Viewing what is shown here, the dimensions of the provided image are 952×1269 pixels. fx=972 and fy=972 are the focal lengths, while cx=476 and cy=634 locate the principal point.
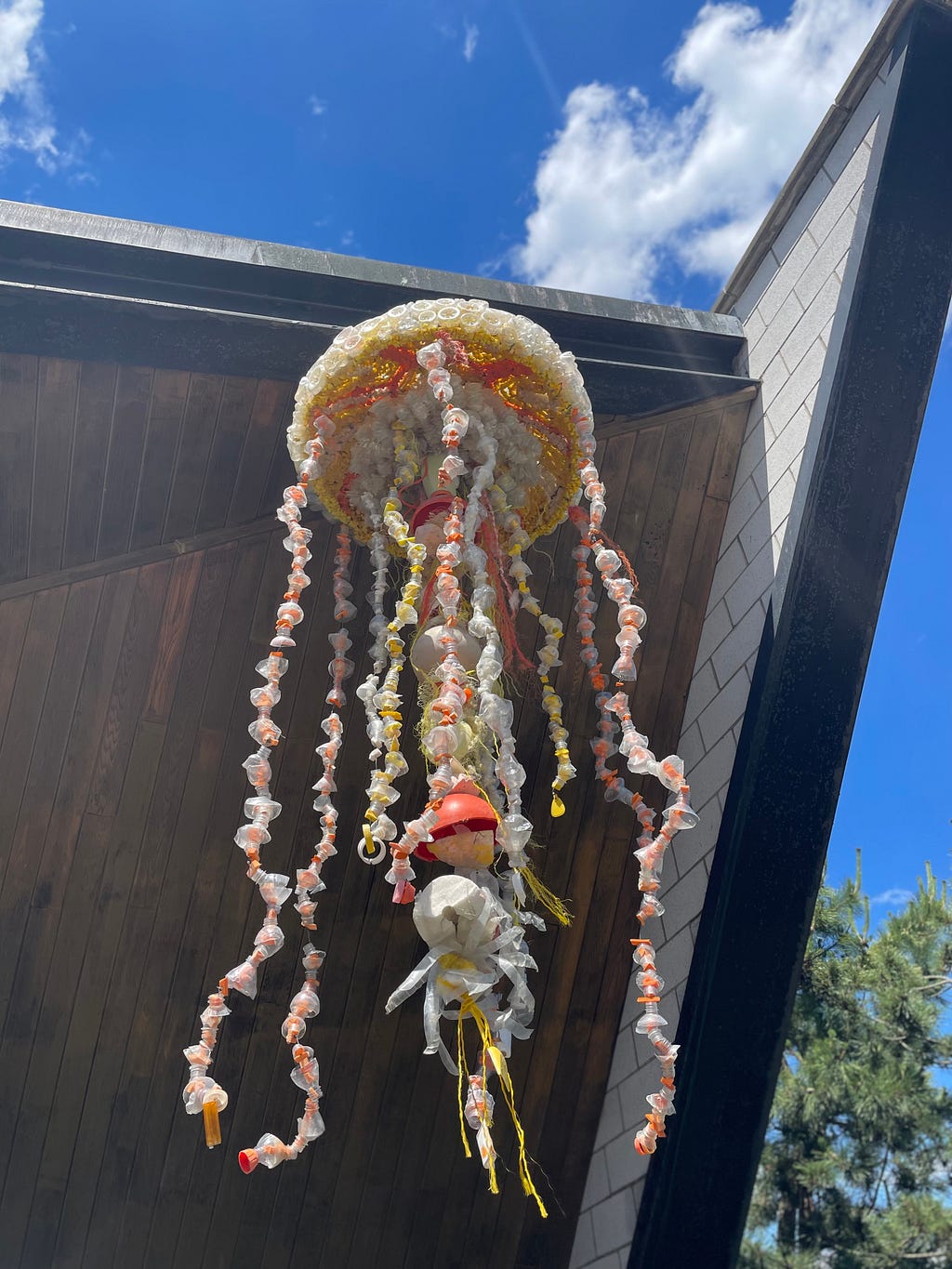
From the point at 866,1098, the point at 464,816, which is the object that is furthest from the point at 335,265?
the point at 866,1098

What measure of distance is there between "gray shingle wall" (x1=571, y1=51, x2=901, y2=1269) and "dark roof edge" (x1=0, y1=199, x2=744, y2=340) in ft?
0.89

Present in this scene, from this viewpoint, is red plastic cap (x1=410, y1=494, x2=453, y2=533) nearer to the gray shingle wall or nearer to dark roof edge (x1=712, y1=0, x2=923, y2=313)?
the gray shingle wall

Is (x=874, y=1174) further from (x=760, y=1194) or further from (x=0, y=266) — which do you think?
(x=0, y=266)

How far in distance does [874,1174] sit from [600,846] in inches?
157

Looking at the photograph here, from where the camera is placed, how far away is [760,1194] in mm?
5480

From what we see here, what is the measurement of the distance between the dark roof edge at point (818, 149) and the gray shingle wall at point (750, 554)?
0.10 ft

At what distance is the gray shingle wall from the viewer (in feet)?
6.90

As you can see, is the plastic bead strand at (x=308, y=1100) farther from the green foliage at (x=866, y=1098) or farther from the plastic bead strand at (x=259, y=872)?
the green foliage at (x=866, y=1098)

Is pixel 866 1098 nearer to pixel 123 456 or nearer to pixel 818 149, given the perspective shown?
pixel 818 149

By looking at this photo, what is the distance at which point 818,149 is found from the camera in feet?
7.72

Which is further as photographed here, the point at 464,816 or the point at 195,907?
the point at 195,907

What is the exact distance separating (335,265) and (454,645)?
4.17 ft

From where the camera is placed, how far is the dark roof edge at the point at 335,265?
2.24 meters

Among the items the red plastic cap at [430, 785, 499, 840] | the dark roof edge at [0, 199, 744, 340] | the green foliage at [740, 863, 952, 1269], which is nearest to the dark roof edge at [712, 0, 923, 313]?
the dark roof edge at [0, 199, 744, 340]
